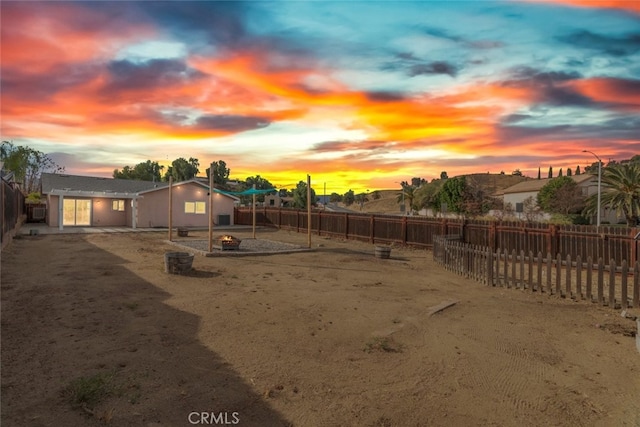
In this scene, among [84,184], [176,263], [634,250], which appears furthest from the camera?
[84,184]

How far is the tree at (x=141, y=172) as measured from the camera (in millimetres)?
82875

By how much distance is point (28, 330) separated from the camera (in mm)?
6602

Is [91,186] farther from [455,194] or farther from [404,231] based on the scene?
[455,194]

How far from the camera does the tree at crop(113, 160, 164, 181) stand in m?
82.9

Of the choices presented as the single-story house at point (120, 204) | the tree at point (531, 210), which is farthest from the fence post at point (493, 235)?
the tree at point (531, 210)

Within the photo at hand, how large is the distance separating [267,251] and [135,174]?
75962 mm

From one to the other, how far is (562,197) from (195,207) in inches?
1566

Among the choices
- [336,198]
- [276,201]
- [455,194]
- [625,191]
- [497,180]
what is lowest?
[276,201]

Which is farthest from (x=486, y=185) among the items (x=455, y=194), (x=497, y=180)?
(x=455, y=194)

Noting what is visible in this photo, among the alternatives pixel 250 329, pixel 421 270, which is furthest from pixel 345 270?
pixel 250 329

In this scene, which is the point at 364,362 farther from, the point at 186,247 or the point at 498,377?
the point at 186,247

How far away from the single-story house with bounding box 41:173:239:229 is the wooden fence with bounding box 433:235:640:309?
2505cm

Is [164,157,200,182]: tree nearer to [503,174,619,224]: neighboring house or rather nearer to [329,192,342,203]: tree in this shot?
[503,174,619,224]: neighboring house

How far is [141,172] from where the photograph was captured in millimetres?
84625
